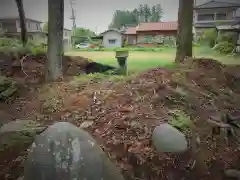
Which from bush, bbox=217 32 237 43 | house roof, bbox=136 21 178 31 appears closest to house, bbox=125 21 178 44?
house roof, bbox=136 21 178 31

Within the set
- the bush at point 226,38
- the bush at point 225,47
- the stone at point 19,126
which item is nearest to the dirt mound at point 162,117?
the stone at point 19,126

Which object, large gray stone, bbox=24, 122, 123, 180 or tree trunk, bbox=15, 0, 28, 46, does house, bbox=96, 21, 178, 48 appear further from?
large gray stone, bbox=24, 122, 123, 180

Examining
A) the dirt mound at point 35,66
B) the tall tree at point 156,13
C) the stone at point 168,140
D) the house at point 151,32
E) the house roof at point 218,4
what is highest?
the house roof at point 218,4

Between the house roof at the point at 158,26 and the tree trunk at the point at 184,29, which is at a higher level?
the house roof at the point at 158,26

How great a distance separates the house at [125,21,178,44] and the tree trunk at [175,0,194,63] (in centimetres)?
549

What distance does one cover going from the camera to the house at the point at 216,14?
38.6 ft

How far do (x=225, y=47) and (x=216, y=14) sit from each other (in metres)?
3.71

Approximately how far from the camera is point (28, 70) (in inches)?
256

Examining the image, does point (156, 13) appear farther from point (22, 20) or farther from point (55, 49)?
point (55, 49)

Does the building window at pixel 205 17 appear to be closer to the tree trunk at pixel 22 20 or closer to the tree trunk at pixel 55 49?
the tree trunk at pixel 22 20

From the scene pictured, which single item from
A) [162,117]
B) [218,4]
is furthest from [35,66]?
[218,4]

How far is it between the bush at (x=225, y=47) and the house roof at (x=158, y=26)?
130 inches

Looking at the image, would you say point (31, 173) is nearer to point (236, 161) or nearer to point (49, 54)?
point (236, 161)

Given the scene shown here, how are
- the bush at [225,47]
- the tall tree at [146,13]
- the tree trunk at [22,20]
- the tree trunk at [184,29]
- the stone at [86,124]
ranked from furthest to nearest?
the tall tree at [146,13]
the bush at [225,47]
the tree trunk at [22,20]
the tree trunk at [184,29]
the stone at [86,124]
